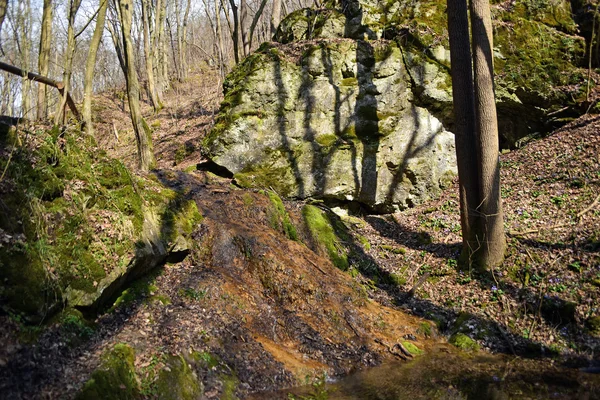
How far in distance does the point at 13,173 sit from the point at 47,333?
7.22 ft

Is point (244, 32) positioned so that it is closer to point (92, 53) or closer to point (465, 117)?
point (92, 53)

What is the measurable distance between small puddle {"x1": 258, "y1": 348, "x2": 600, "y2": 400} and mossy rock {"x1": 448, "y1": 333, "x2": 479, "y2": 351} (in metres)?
0.42

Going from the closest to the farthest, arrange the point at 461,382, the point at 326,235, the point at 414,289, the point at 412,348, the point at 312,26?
the point at 461,382
the point at 412,348
the point at 414,289
the point at 326,235
the point at 312,26

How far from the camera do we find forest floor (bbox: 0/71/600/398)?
5715 mm

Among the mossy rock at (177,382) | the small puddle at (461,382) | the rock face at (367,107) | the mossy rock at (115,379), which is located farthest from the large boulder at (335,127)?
the mossy rock at (115,379)

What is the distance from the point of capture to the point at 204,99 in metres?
25.9

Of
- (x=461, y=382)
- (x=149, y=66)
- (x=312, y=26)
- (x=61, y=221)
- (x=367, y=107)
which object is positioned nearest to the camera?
(x=61, y=221)

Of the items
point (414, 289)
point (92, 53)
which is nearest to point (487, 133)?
point (414, 289)

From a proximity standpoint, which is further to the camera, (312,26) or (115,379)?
(312,26)

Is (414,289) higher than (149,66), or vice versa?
(149,66)

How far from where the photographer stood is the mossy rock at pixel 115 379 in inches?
179

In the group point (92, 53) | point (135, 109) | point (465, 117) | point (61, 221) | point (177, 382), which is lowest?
point (177, 382)

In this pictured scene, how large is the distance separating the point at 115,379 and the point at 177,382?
77 cm

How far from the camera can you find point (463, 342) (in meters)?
8.07
